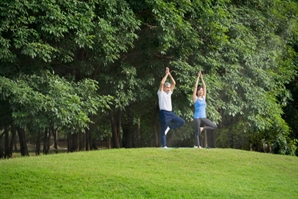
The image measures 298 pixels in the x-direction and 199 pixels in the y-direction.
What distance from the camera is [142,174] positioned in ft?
49.1

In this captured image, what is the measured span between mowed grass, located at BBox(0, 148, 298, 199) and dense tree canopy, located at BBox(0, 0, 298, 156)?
3320 millimetres

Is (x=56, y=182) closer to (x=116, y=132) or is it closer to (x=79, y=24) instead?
(x=79, y=24)

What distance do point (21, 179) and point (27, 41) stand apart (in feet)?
21.1

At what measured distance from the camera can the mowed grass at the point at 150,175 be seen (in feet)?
44.6

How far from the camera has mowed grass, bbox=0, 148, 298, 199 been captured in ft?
44.6

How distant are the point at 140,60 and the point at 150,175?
10.0 metres

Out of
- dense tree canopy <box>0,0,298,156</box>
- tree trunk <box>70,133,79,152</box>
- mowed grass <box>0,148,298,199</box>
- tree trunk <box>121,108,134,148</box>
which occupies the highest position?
dense tree canopy <box>0,0,298,156</box>

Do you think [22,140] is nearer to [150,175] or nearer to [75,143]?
[75,143]

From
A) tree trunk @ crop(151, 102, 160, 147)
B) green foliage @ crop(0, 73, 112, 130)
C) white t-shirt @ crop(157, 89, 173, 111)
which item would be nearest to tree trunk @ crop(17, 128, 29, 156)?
tree trunk @ crop(151, 102, 160, 147)

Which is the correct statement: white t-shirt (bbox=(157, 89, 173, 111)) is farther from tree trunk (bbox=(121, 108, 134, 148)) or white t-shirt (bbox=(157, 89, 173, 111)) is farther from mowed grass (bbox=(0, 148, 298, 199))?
tree trunk (bbox=(121, 108, 134, 148))

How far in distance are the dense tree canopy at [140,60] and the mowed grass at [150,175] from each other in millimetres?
3320

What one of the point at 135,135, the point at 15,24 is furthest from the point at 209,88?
the point at 135,135

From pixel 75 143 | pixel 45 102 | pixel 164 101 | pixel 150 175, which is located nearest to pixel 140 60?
pixel 75 143

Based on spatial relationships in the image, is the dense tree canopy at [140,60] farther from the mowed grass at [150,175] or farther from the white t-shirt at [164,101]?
the white t-shirt at [164,101]
